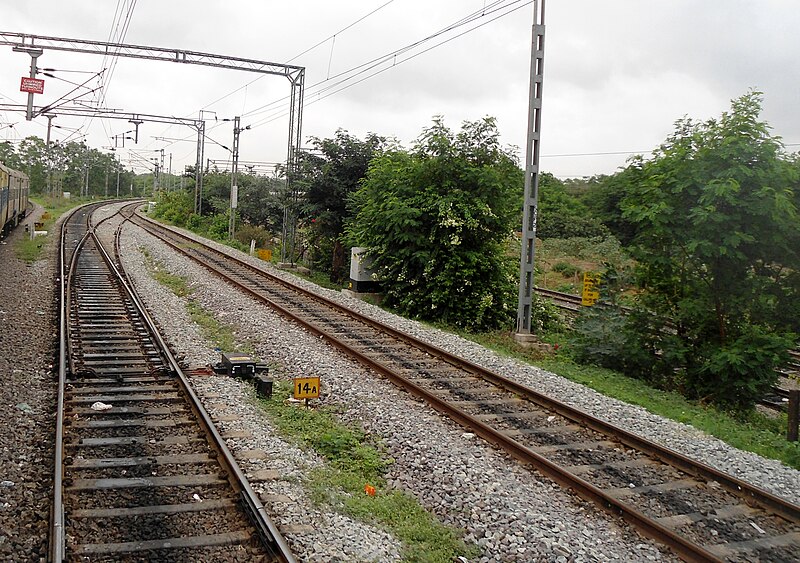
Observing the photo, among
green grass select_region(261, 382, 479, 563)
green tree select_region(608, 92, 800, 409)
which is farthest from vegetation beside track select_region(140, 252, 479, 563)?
green tree select_region(608, 92, 800, 409)

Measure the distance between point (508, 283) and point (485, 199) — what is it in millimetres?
2221

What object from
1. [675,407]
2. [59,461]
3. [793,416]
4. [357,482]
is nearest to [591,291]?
[675,407]

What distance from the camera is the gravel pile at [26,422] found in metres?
5.46

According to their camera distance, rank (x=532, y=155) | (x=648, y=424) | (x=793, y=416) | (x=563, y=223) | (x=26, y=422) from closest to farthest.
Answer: (x=26, y=422), (x=648, y=424), (x=793, y=416), (x=532, y=155), (x=563, y=223)

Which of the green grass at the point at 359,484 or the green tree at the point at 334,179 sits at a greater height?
the green tree at the point at 334,179

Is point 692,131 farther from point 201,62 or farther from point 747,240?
point 201,62

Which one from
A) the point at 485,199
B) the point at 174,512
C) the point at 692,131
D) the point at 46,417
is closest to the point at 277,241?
the point at 485,199

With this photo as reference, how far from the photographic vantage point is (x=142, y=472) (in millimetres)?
6625

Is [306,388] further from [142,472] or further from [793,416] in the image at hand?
[793,416]

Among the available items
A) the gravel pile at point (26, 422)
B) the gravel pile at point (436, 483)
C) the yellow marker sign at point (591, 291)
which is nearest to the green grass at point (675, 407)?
the yellow marker sign at point (591, 291)

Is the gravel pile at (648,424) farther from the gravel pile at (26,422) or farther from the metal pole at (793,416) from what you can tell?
the gravel pile at (26,422)

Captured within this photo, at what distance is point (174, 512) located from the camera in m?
5.83

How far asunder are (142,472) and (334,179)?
18.3m

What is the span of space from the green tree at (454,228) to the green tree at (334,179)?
18.3 ft
